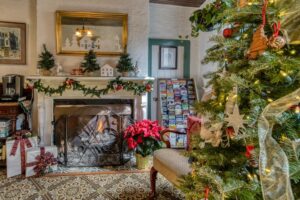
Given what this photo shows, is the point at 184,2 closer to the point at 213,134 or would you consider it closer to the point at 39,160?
the point at 39,160

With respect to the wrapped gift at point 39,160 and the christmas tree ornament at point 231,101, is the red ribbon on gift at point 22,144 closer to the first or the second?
the wrapped gift at point 39,160

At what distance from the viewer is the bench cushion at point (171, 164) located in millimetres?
2056

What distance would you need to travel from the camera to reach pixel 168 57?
14.3ft

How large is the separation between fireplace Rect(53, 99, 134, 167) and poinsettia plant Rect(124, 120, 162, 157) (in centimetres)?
28

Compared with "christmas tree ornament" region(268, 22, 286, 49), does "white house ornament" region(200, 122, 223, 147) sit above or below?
below

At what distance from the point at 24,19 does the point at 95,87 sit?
153cm

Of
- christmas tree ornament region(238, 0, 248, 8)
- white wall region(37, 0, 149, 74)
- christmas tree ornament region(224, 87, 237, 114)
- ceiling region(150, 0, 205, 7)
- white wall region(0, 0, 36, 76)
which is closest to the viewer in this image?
christmas tree ornament region(224, 87, 237, 114)

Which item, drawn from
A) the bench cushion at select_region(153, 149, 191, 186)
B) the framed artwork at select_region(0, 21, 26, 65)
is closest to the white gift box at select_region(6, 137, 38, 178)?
the framed artwork at select_region(0, 21, 26, 65)

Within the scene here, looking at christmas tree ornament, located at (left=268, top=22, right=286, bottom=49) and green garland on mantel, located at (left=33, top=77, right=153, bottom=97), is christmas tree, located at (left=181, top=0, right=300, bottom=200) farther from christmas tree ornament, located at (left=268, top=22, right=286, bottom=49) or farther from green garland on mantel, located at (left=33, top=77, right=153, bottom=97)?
green garland on mantel, located at (left=33, top=77, right=153, bottom=97)

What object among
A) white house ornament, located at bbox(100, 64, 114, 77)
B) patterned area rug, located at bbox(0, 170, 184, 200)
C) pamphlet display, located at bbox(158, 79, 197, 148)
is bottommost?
patterned area rug, located at bbox(0, 170, 184, 200)

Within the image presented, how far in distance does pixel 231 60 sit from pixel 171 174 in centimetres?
129

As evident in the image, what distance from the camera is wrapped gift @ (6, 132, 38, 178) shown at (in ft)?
10.1

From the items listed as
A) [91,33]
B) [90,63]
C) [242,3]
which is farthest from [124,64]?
[242,3]

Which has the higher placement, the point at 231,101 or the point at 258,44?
the point at 258,44
